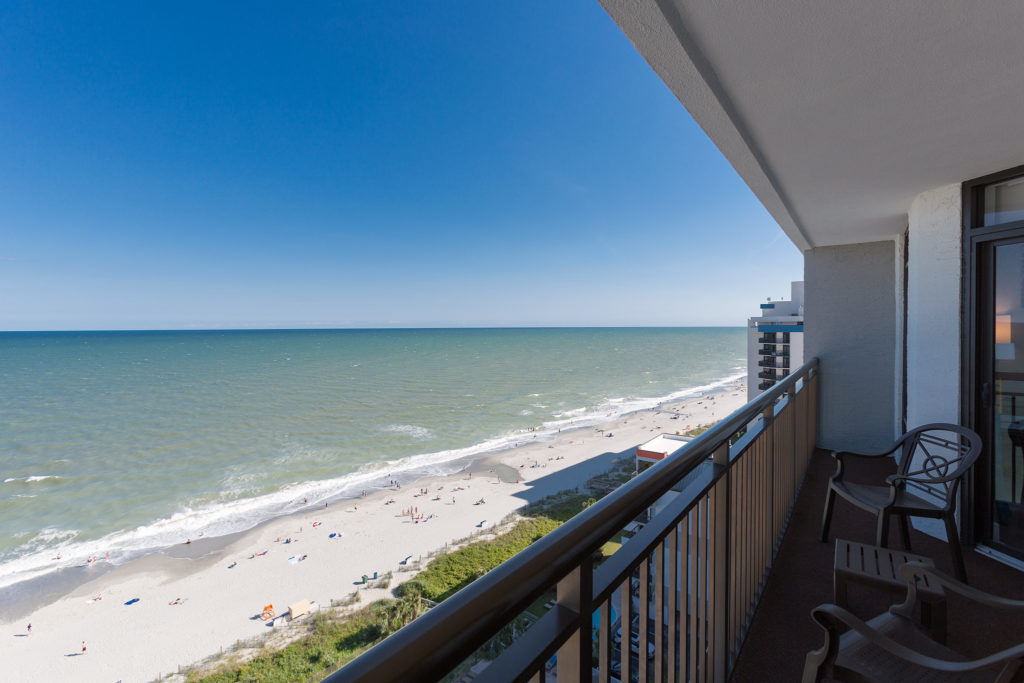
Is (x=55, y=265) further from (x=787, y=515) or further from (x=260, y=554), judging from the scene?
(x=787, y=515)

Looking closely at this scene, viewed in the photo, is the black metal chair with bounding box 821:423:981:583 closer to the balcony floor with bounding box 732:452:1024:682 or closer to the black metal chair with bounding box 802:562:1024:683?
the balcony floor with bounding box 732:452:1024:682

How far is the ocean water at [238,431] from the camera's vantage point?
38.6 feet

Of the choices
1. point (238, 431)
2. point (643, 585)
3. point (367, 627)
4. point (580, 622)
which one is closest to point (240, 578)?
point (367, 627)

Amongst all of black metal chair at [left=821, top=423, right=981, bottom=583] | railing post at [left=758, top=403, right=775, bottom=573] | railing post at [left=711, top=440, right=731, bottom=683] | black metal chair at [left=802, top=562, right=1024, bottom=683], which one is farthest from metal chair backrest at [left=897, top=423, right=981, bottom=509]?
railing post at [left=711, top=440, right=731, bottom=683]

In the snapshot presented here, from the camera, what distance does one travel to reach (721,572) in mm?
1379

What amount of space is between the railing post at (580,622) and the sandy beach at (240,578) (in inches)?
363

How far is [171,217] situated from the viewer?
38375 millimetres

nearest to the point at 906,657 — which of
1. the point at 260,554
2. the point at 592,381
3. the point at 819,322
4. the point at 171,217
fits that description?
the point at 819,322

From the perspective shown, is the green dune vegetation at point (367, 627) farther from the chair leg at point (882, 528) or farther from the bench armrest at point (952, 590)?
the bench armrest at point (952, 590)

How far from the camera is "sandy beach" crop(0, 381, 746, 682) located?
7.38m

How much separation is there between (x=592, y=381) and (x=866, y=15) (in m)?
31.5

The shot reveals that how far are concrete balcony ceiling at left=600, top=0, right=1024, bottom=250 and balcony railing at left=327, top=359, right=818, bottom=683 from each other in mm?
1253

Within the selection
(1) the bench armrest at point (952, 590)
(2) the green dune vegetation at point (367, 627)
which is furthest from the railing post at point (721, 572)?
(2) the green dune vegetation at point (367, 627)

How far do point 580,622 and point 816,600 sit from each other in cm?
210
